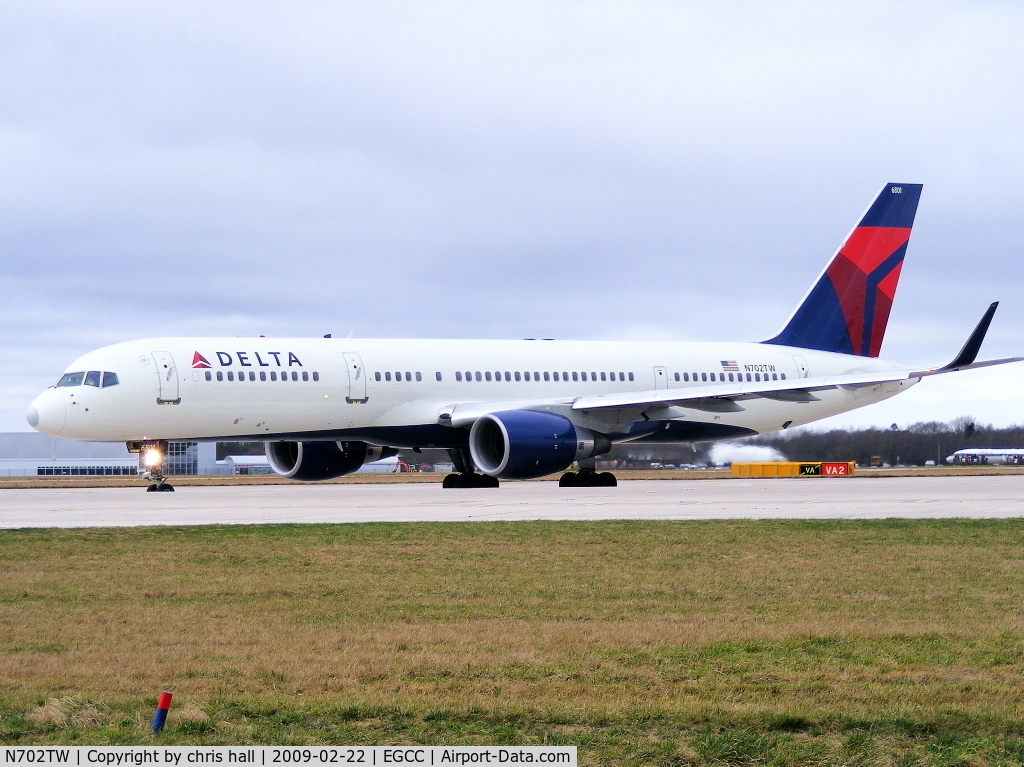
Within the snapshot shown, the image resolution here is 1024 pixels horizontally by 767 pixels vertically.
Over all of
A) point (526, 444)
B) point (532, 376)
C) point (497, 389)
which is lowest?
point (526, 444)

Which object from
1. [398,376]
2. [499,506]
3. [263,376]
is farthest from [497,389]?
[499,506]

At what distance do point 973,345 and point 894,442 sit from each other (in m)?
46.6

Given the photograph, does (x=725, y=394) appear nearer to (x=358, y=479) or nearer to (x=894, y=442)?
(x=358, y=479)

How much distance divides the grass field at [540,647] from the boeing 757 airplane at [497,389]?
15715 mm

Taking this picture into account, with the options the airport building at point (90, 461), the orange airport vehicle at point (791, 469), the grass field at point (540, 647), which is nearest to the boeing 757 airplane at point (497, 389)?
the grass field at point (540, 647)

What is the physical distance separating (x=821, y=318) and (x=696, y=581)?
31234 mm

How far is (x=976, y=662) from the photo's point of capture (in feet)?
27.0

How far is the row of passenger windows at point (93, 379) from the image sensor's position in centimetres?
3064

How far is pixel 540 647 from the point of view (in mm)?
8859

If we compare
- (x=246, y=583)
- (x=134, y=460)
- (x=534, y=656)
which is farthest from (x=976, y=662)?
(x=134, y=460)

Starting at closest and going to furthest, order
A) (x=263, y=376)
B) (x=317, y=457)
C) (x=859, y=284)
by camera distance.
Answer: (x=263, y=376) < (x=317, y=457) < (x=859, y=284)

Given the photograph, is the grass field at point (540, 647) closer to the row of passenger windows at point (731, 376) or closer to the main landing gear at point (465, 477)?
the main landing gear at point (465, 477)

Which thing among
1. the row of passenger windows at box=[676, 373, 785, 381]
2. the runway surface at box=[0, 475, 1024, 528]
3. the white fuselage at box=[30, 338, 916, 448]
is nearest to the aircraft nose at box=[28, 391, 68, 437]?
the white fuselage at box=[30, 338, 916, 448]

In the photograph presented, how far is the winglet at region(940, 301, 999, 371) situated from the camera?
32938 mm
